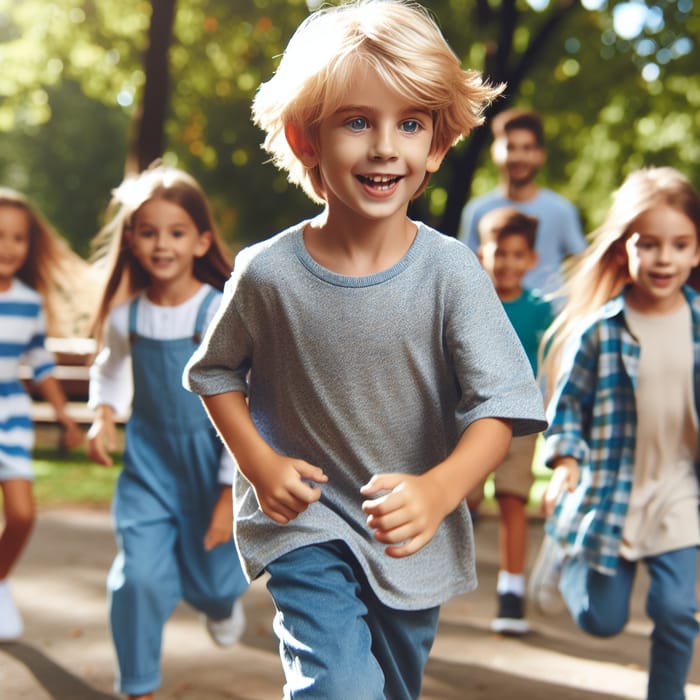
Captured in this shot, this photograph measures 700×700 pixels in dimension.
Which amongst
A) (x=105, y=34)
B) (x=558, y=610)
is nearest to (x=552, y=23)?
(x=105, y=34)

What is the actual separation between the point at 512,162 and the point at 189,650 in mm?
3321

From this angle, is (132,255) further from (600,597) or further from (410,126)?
(410,126)

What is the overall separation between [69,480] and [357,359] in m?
8.02

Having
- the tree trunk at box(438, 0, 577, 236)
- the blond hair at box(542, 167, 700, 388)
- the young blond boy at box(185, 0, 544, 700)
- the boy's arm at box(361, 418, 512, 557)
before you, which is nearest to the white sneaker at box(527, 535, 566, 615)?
the blond hair at box(542, 167, 700, 388)

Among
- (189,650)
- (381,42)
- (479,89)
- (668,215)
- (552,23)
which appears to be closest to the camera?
(381,42)

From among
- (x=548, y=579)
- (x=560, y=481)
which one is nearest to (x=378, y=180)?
(x=560, y=481)

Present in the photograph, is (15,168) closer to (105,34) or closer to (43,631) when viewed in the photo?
(105,34)

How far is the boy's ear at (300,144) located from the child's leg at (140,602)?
2086mm

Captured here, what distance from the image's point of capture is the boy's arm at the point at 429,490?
241 cm

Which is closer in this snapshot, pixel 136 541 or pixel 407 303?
pixel 407 303

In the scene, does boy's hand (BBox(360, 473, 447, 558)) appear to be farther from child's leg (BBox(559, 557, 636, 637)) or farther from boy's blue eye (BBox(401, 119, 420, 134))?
child's leg (BBox(559, 557, 636, 637))

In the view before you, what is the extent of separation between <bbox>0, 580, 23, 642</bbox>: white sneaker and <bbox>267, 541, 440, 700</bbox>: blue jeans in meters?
2.78

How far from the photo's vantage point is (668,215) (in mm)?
4348

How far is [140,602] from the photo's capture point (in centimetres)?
445
